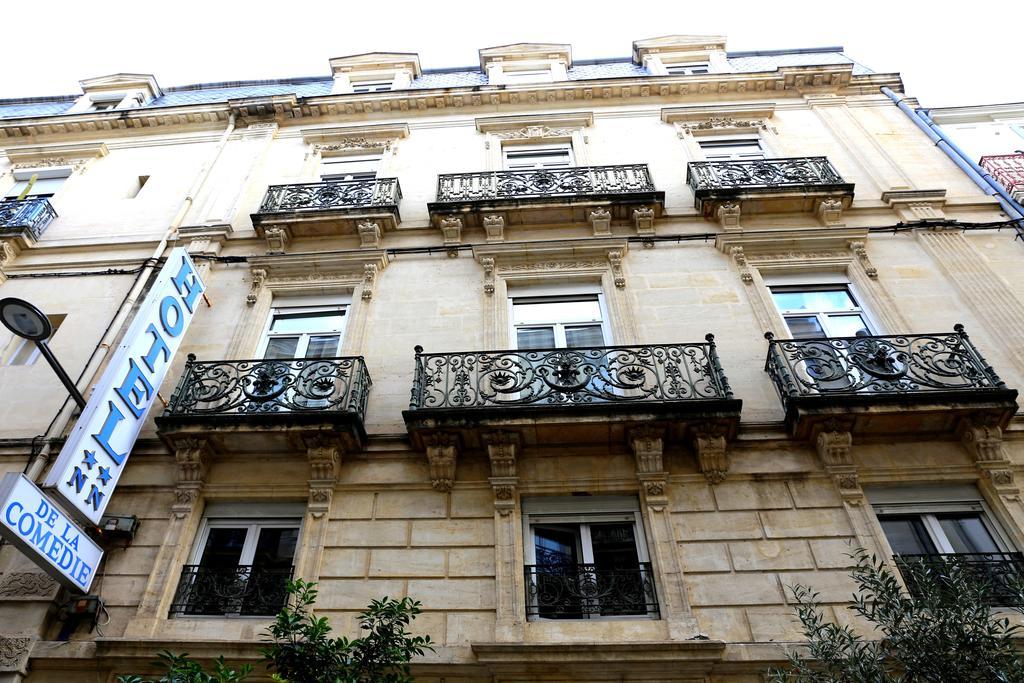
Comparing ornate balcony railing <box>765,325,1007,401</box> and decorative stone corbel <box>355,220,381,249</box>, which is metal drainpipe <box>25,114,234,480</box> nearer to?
decorative stone corbel <box>355,220,381,249</box>

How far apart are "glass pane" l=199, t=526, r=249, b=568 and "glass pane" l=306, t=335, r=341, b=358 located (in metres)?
2.74

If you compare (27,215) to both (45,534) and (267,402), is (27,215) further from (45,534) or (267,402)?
(45,534)

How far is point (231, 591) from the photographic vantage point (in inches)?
268

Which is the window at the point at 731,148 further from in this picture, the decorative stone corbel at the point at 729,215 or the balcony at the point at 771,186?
the decorative stone corbel at the point at 729,215

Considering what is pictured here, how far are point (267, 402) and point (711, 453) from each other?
5.38 meters

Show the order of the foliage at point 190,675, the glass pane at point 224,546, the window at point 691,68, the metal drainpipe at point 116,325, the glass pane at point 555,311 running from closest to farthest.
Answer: the foliage at point 190,675 < the glass pane at point 224,546 < the metal drainpipe at point 116,325 < the glass pane at point 555,311 < the window at point 691,68

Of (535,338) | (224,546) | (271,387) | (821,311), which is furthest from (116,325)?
(821,311)

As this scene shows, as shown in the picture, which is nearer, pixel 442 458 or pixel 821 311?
pixel 442 458

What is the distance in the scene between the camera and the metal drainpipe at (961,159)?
34.7 feet

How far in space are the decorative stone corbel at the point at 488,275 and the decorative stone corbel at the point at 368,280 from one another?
68.5 inches

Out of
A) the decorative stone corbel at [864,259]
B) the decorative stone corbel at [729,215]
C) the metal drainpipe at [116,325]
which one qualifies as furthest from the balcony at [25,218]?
the decorative stone corbel at [864,259]

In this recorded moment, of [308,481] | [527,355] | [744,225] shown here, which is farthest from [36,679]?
[744,225]

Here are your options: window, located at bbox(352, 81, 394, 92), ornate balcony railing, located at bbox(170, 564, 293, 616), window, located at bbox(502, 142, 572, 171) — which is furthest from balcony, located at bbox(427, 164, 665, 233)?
ornate balcony railing, located at bbox(170, 564, 293, 616)

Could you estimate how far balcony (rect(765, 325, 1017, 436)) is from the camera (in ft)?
23.7
